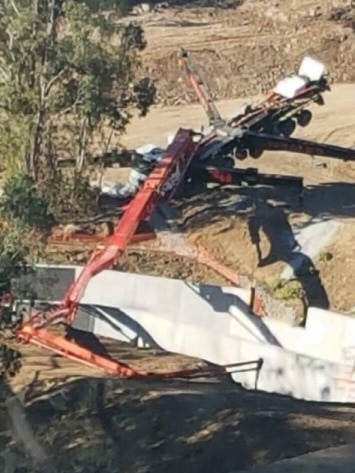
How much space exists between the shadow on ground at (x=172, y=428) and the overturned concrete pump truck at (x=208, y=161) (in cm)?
122

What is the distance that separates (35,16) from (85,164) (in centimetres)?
461

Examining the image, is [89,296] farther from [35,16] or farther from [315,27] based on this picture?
[315,27]

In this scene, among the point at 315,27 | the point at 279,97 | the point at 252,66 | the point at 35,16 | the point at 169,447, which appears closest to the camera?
the point at 169,447

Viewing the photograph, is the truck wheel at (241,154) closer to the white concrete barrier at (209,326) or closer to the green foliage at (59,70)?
the green foliage at (59,70)

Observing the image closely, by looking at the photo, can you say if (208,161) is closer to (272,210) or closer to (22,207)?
(272,210)

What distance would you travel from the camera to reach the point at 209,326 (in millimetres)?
28016

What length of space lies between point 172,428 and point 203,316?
5684 millimetres

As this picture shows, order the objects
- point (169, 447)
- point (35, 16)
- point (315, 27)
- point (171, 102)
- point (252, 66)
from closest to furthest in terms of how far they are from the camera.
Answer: point (169, 447) → point (35, 16) → point (171, 102) → point (252, 66) → point (315, 27)

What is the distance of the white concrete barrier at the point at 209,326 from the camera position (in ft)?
86.7

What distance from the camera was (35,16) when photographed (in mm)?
26156

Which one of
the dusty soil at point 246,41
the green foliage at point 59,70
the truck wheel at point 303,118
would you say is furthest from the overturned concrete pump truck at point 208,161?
the dusty soil at point 246,41

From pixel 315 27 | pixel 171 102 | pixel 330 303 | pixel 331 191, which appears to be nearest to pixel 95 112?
pixel 330 303

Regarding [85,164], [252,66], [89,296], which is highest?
[252,66]

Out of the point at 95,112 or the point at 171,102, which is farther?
the point at 171,102
